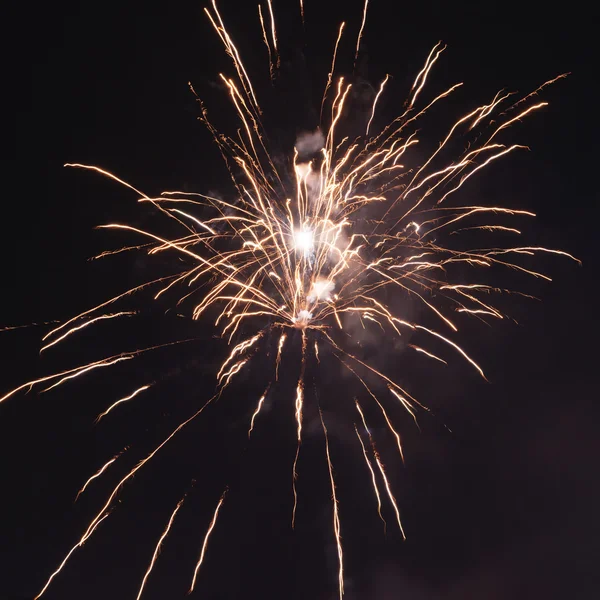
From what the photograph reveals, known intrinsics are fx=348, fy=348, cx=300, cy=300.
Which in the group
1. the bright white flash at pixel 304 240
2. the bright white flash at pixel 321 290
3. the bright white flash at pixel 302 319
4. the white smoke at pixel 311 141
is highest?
the white smoke at pixel 311 141

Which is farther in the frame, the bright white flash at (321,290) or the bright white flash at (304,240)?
the bright white flash at (321,290)

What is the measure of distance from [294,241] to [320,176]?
101 centimetres

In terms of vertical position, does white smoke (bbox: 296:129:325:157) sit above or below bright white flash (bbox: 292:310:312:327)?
above

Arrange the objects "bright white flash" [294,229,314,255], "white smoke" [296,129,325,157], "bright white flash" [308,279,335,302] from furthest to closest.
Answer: "white smoke" [296,129,325,157]
"bright white flash" [308,279,335,302]
"bright white flash" [294,229,314,255]

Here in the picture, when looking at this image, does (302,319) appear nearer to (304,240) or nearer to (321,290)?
(321,290)

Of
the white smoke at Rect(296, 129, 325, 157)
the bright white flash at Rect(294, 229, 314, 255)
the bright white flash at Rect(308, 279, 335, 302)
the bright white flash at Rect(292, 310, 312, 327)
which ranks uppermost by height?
the white smoke at Rect(296, 129, 325, 157)

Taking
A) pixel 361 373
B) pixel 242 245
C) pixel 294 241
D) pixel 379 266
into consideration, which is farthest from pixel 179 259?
pixel 361 373

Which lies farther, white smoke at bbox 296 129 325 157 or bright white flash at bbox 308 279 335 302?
white smoke at bbox 296 129 325 157

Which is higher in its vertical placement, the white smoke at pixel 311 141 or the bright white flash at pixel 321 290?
the white smoke at pixel 311 141

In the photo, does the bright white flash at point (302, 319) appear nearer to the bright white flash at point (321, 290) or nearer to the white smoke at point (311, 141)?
→ the bright white flash at point (321, 290)

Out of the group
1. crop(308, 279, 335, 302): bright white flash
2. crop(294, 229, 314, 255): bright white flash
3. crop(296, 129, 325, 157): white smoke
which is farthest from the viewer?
crop(296, 129, 325, 157): white smoke

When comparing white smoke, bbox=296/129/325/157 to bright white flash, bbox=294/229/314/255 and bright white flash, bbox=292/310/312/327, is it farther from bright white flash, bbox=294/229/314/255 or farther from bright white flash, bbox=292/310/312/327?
bright white flash, bbox=292/310/312/327

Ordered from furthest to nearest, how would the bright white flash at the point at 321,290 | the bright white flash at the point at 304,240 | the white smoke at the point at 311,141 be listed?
the white smoke at the point at 311,141
the bright white flash at the point at 321,290
the bright white flash at the point at 304,240

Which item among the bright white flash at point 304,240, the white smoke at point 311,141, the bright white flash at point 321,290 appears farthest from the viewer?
the white smoke at point 311,141
